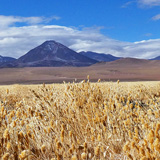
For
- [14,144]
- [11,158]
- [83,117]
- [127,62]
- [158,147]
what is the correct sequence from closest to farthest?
[158,147] < [11,158] < [14,144] < [83,117] < [127,62]

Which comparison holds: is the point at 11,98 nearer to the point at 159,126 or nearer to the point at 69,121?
the point at 69,121

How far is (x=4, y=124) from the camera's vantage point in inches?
111

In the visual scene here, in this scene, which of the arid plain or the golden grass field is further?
the arid plain

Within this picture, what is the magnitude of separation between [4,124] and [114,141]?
4.44 feet

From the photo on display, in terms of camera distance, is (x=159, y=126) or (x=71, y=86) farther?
(x=71, y=86)

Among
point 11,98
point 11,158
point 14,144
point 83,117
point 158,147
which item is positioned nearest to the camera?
point 158,147

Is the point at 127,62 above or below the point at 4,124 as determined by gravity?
above

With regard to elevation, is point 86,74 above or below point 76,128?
above

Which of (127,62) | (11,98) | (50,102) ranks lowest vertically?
(11,98)

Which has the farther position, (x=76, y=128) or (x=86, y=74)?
(x=86, y=74)

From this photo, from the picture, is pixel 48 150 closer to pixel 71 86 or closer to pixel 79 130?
pixel 79 130

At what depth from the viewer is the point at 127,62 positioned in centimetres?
11925

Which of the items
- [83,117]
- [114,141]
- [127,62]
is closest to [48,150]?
[114,141]

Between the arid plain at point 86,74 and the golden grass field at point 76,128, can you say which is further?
the arid plain at point 86,74
